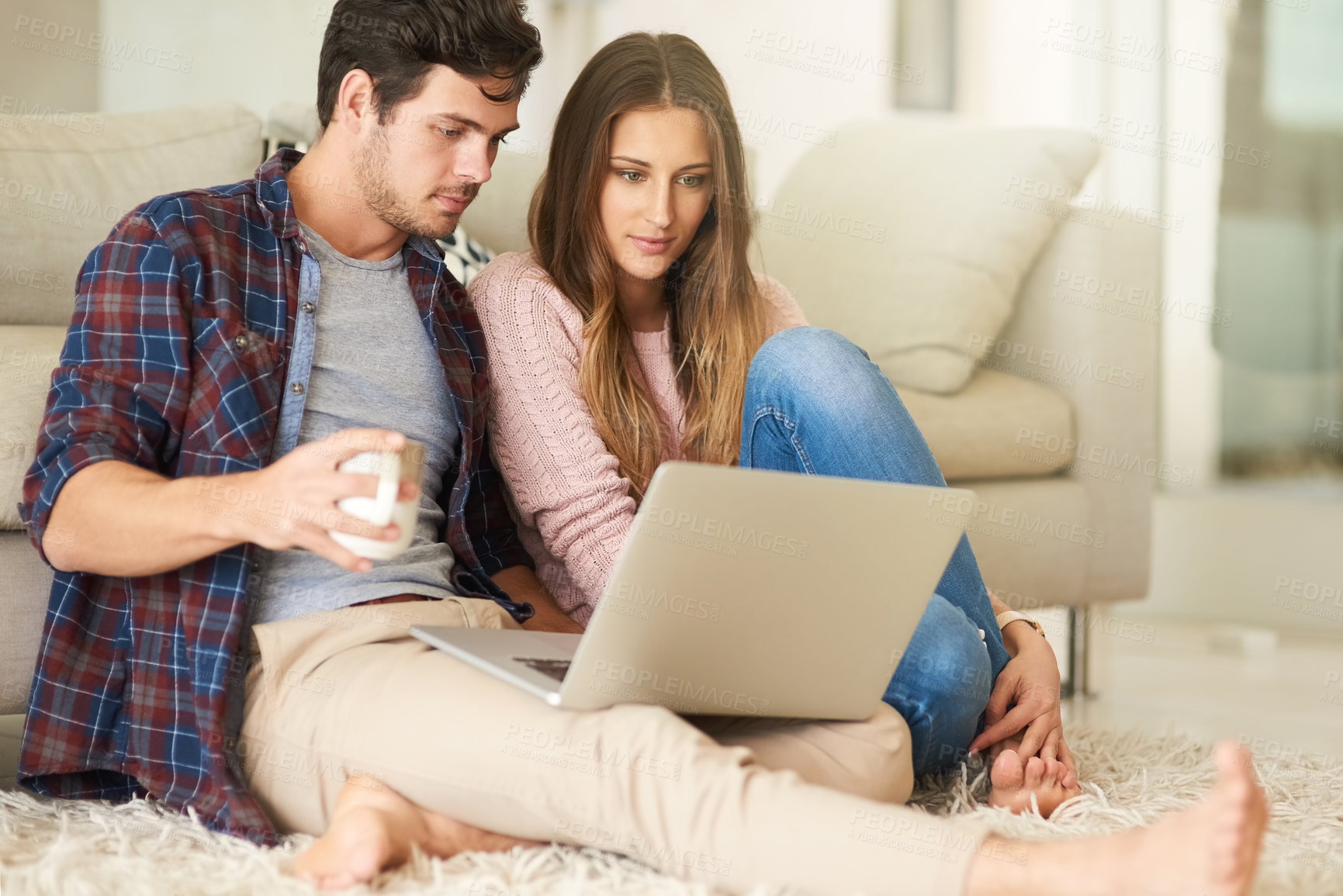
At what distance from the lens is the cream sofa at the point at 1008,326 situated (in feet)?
4.84

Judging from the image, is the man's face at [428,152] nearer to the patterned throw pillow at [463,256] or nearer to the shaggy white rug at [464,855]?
the patterned throw pillow at [463,256]

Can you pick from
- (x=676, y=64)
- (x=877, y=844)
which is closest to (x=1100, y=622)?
(x=676, y=64)

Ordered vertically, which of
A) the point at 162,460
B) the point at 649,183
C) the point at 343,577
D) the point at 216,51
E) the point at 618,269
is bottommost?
the point at 343,577

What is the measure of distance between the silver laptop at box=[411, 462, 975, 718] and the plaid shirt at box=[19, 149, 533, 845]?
0.18 m

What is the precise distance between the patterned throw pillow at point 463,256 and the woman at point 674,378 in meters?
0.20

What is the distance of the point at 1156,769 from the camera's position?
1.35 metres

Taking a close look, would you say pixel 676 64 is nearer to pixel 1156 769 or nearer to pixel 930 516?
pixel 930 516

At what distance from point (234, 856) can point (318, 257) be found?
562mm

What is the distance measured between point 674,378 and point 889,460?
0.37 metres

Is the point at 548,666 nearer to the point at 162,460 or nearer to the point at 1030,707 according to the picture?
the point at 162,460

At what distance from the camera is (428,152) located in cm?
122

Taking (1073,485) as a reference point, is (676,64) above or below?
above

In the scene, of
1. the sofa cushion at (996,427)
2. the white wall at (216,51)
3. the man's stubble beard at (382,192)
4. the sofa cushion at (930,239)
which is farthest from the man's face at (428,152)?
the white wall at (216,51)

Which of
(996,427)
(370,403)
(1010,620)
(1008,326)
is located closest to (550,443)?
(370,403)
